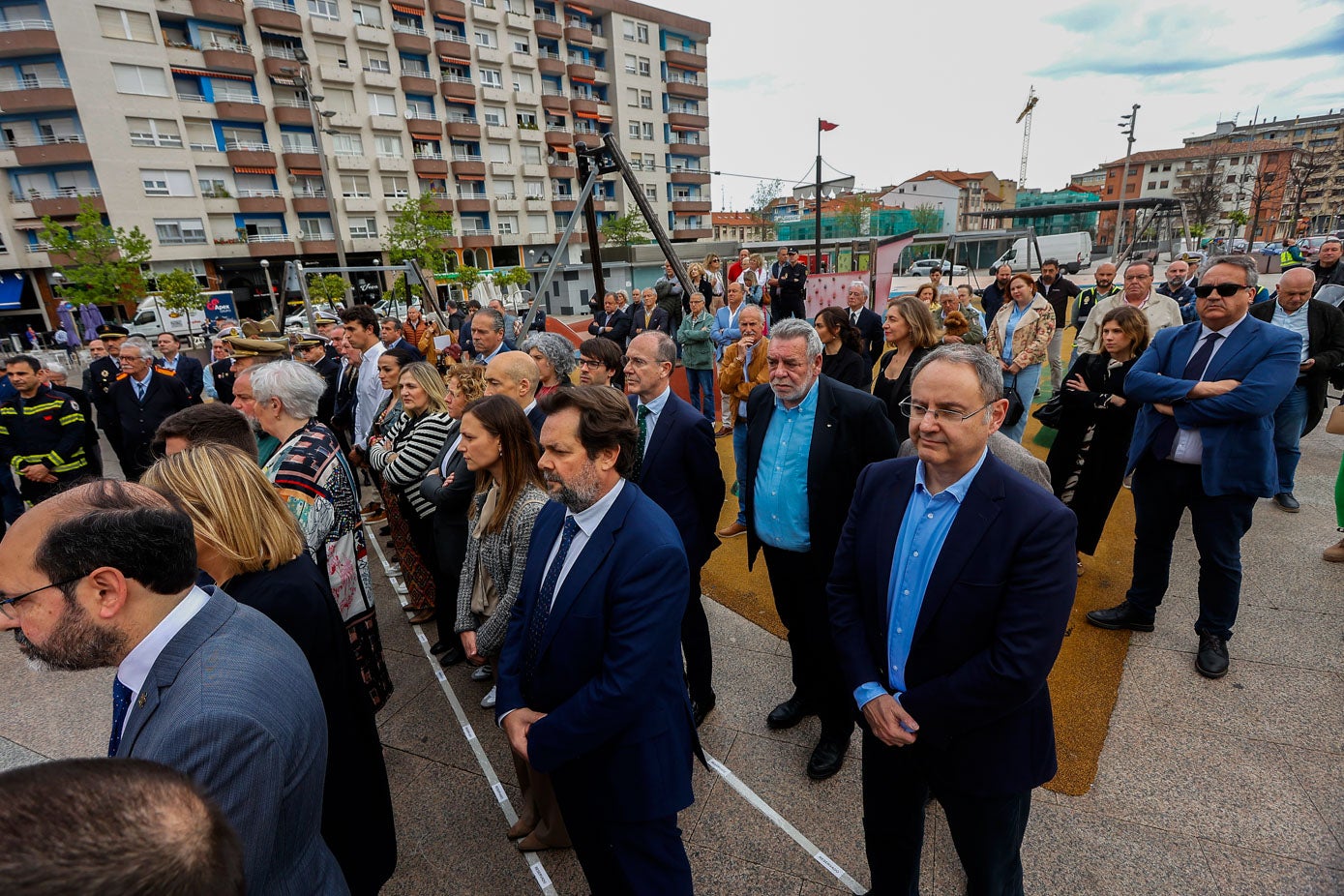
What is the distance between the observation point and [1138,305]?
19.8 ft

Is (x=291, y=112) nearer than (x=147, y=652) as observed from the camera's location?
No

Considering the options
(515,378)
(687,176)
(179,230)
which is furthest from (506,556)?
(687,176)

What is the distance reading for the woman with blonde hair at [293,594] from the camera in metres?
1.98

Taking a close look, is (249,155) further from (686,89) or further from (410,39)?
(686,89)

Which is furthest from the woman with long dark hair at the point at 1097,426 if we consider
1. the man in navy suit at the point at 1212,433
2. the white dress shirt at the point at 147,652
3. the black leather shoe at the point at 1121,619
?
the white dress shirt at the point at 147,652

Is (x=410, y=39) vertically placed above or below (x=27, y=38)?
above

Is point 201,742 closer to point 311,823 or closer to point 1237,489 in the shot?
point 311,823

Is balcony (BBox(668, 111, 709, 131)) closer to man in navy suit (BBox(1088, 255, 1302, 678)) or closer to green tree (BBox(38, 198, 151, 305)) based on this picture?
green tree (BBox(38, 198, 151, 305))

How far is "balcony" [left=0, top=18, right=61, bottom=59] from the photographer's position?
3041 centimetres

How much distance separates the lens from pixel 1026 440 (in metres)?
7.30

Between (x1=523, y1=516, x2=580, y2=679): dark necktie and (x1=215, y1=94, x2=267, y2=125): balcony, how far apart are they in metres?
45.6

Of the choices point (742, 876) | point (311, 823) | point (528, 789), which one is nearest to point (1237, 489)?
point (742, 876)

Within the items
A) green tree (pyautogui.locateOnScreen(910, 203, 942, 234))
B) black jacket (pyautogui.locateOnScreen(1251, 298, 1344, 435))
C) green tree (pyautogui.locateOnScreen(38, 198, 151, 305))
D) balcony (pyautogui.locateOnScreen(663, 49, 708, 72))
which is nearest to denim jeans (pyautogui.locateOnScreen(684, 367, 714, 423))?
black jacket (pyautogui.locateOnScreen(1251, 298, 1344, 435))

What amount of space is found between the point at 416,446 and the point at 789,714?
2655mm
